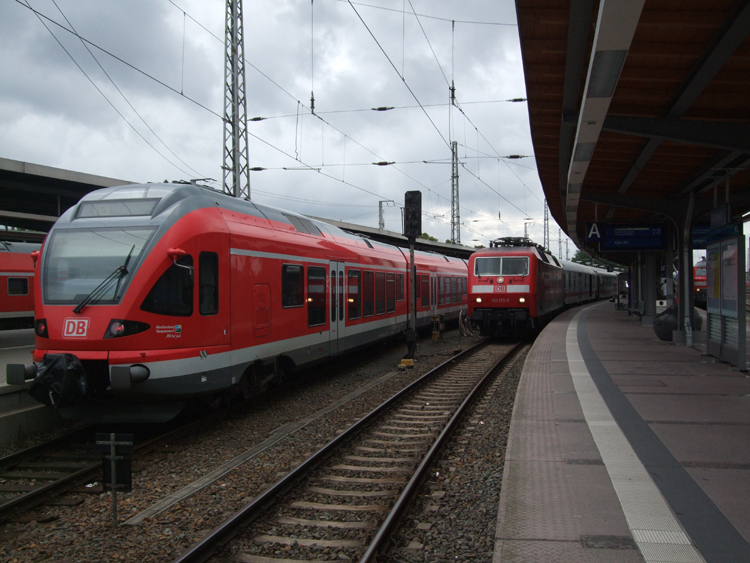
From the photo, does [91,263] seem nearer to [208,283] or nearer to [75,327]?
[75,327]

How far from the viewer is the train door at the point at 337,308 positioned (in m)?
11.3

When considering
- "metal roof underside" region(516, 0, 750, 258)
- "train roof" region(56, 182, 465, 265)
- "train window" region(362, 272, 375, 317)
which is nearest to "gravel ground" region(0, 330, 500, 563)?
"train roof" region(56, 182, 465, 265)

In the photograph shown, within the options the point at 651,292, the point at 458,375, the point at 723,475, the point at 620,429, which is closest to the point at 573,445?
the point at 620,429

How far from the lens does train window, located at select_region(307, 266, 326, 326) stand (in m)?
10.2

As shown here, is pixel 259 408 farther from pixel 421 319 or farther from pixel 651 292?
pixel 651 292

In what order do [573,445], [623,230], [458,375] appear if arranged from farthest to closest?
[623,230], [458,375], [573,445]

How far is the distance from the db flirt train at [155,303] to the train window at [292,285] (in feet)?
0.15

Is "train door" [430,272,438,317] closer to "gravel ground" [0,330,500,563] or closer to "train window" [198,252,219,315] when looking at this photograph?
"gravel ground" [0,330,500,563]

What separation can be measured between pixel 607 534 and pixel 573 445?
2.14 m

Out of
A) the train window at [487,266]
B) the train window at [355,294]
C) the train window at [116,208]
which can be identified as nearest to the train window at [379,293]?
the train window at [355,294]

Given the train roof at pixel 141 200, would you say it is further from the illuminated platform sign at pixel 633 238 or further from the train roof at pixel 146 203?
the illuminated platform sign at pixel 633 238

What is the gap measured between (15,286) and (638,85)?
60.2 feet

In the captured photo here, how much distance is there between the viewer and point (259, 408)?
904 cm

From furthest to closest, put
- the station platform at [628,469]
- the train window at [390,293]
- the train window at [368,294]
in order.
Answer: the train window at [390,293] → the train window at [368,294] → the station platform at [628,469]
